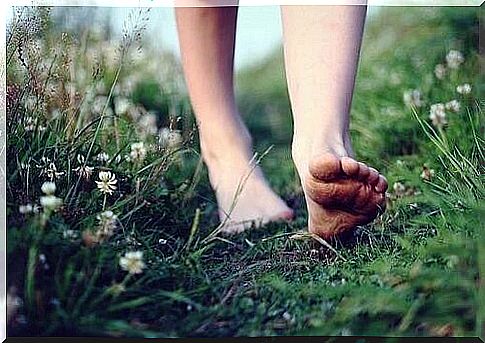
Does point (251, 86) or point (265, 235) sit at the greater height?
point (251, 86)

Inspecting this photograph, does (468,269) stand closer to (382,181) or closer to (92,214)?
(382,181)

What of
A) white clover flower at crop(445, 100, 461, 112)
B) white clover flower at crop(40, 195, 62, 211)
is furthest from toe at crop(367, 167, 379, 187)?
white clover flower at crop(40, 195, 62, 211)

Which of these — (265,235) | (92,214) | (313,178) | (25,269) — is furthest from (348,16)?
(25,269)

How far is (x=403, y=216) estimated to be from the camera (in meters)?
2.67

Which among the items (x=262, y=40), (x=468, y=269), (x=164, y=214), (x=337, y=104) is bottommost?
(x=468, y=269)

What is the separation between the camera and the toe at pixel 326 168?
2369mm

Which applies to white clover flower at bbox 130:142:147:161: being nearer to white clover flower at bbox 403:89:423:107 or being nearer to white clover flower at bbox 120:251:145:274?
white clover flower at bbox 120:251:145:274

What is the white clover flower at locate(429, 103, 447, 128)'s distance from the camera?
2.72 m

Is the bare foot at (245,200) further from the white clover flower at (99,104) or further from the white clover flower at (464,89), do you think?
the white clover flower at (464,89)

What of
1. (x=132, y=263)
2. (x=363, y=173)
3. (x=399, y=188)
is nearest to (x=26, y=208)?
(x=132, y=263)

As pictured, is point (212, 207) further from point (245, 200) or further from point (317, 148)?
point (317, 148)

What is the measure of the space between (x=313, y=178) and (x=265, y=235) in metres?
0.29

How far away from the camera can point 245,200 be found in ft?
8.75

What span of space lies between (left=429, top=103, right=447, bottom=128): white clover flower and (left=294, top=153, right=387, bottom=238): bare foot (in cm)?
32
